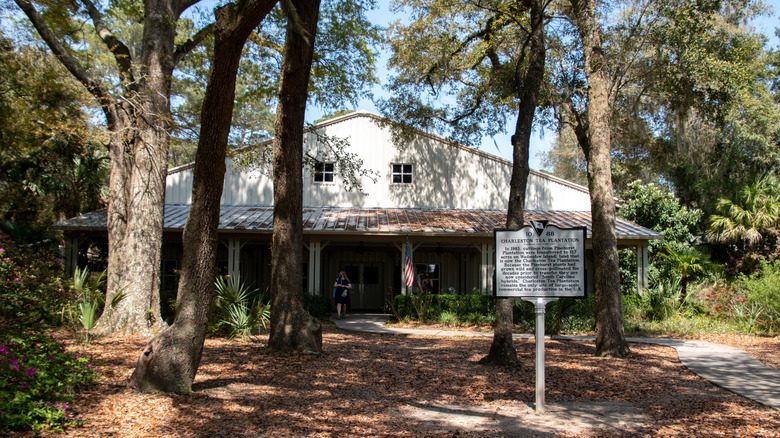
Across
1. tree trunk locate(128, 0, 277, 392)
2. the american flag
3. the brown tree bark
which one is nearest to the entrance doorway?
the american flag

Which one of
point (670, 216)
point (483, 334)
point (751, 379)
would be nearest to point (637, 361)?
point (751, 379)

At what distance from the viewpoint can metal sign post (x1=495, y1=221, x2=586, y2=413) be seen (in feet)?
20.1

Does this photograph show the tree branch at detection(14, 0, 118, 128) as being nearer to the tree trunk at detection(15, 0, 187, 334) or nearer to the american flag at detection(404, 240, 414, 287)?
the tree trunk at detection(15, 0, 187, 334)

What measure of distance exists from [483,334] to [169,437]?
10447 millimetres

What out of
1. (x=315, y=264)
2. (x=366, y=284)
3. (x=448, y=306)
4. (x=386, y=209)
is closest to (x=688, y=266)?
(x=448, y=306)

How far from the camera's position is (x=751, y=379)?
8273 mm

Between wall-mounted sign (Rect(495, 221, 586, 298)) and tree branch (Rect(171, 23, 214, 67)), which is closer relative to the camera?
wall-mounted sign (Rect(495, 221, 586, 298))

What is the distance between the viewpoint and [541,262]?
20.5 ft

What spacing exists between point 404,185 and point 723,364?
496 inches

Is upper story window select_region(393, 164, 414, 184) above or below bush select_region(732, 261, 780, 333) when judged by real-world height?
above

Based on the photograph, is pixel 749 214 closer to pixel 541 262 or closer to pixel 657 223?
pixel 657 223

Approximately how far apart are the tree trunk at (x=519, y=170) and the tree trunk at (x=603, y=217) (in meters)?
1.60

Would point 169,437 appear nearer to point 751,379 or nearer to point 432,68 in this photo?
point 751,379

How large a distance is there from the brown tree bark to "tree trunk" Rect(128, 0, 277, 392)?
410 centimetres
